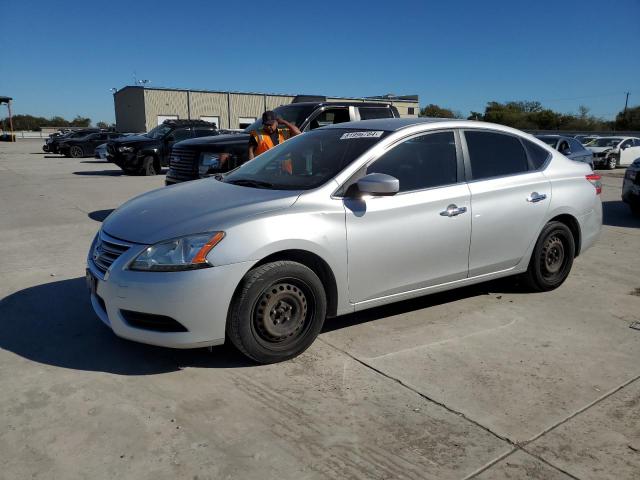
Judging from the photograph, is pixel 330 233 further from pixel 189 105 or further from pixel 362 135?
pixel 189 105

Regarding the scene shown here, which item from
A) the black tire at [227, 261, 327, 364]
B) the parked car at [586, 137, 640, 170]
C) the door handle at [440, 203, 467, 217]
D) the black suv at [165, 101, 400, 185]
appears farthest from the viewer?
the parked car at [586, 137, 640, 170]

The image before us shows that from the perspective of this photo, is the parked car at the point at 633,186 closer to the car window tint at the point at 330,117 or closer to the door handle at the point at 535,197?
the car window tint at the point at 330,117

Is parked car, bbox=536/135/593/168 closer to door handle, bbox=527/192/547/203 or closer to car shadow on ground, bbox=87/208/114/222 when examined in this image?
door handle, bbox=527/192/547/203

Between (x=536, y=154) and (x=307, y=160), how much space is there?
7.66 feet

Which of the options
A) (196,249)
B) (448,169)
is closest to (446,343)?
(448,169)

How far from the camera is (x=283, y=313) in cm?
358

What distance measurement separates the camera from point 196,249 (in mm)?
3268

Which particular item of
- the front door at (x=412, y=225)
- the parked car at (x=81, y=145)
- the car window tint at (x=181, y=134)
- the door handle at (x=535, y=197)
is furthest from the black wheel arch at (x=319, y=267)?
the parked car at (x=81, y=145)

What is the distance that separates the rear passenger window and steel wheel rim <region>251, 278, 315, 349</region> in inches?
109

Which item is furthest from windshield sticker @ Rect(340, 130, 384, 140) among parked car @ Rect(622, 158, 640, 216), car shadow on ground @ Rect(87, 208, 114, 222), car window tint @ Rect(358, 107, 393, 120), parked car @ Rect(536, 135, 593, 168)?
parked car @ Rect(536, 135, 593, 168)

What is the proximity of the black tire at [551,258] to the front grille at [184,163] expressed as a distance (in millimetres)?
5514

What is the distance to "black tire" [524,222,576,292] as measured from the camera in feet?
16.4

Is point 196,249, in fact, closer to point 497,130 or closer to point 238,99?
point 497,130

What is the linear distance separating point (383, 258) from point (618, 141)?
83.2ft
